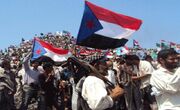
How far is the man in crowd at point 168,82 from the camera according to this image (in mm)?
5191

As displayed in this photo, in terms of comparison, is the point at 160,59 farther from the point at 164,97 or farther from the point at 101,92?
the point at 101,92

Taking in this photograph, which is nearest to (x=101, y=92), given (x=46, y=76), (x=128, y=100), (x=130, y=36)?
(x=128, y=100)

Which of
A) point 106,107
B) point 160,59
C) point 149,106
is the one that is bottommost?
point 149,106

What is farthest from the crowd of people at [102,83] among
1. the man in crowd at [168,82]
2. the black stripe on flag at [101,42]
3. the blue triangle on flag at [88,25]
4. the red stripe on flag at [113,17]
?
the red stripe on flag at [113,17]

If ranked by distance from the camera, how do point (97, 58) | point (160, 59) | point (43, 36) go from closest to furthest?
point (160, 59)
point (97, 58)
point (43, 36)

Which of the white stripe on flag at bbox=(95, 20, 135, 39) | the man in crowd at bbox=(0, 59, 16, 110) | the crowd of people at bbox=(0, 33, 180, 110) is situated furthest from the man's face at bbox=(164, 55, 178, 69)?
the man in crowd at bbox=(0, 59, 16, 110)

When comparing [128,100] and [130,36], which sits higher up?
[130,36]

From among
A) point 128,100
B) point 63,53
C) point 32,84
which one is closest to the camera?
point 128,100

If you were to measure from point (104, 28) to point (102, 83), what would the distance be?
361cm

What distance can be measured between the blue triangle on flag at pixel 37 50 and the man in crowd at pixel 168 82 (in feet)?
32.4

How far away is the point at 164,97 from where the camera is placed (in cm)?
537

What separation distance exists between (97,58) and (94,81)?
723mm

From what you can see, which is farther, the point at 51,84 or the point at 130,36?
the point at 51,84

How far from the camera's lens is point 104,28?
879 cm
